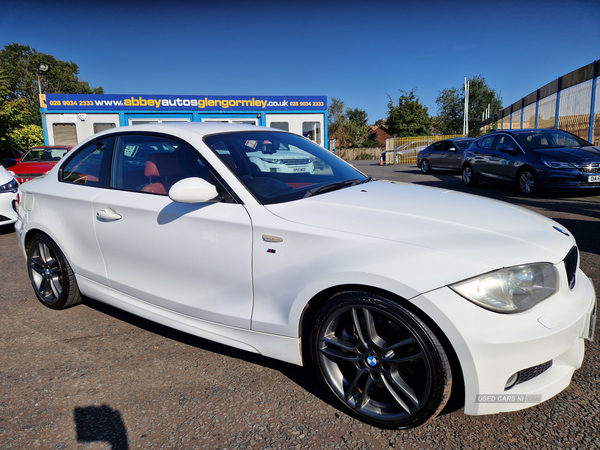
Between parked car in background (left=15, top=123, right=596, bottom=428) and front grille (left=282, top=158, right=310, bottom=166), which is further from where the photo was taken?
front grille (left=282, top=158, right=310, bottom=166)

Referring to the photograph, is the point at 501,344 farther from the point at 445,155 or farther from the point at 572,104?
the point at 572,104

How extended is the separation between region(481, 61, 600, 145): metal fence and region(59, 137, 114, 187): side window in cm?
1612

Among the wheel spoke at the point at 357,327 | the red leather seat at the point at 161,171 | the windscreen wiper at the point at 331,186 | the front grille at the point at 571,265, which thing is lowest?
the wheel spoke at the point at 357,327

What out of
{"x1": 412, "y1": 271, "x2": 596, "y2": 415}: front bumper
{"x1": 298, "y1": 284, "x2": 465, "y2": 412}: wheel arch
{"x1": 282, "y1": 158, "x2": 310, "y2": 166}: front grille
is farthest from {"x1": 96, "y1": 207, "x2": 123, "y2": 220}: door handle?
{"x1": 412, "y1": 271, "x2": 596, "y2": 415}: front bumper

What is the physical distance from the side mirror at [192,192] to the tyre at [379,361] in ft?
2.92

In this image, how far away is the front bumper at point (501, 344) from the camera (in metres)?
1.79

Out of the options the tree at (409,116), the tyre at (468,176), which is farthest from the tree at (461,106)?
the tyre at (468,176)

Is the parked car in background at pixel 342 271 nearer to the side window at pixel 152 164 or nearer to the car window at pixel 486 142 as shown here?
the side window at pixel 152 164

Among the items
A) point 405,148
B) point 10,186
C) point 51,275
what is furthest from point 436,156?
point 51,275

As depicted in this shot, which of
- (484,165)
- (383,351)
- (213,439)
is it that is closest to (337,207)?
(383,351)

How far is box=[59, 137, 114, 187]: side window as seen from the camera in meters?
3.24

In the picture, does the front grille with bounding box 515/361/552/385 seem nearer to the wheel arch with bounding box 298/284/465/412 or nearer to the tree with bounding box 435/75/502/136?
the wheel arch with bounding box 298/284/465/412

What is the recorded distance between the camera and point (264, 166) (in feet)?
9.55

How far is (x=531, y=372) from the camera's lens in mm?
1905
